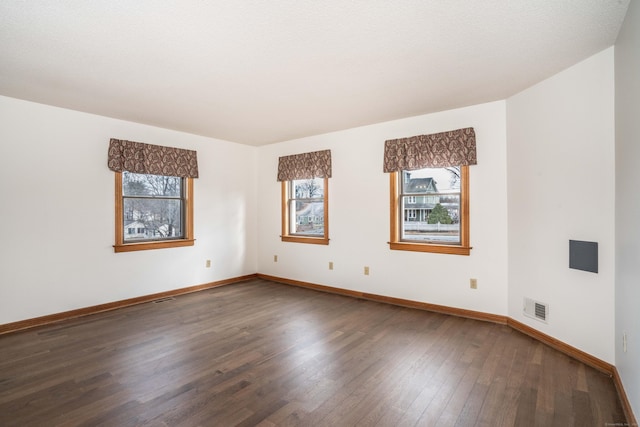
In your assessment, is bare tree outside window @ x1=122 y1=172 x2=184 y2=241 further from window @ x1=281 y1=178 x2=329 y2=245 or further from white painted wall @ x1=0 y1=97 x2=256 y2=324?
window @ x1=281 y1=178 x2=329 y2=245

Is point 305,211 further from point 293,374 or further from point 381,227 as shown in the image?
point 293,374

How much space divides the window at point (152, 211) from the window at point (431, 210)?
3.27 metres

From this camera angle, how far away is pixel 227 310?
166 inches

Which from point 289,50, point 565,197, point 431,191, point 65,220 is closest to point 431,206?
point 431,191

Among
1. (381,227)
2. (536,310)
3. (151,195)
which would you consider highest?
(151,195)

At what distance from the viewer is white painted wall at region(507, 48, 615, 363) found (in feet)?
8.57

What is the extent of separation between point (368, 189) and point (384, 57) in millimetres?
2327

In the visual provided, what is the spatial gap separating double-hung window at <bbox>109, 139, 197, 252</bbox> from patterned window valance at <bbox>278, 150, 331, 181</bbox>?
4.85 ft

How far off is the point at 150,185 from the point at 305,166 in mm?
2409

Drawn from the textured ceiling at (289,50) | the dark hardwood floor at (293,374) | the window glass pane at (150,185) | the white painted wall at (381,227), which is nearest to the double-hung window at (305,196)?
the white painted wall at (381,227)

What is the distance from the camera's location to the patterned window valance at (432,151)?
385 cm

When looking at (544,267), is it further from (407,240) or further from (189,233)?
(189,233)

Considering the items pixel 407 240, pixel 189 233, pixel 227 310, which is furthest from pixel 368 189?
pixel 189 233

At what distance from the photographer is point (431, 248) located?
4164 millimetres
